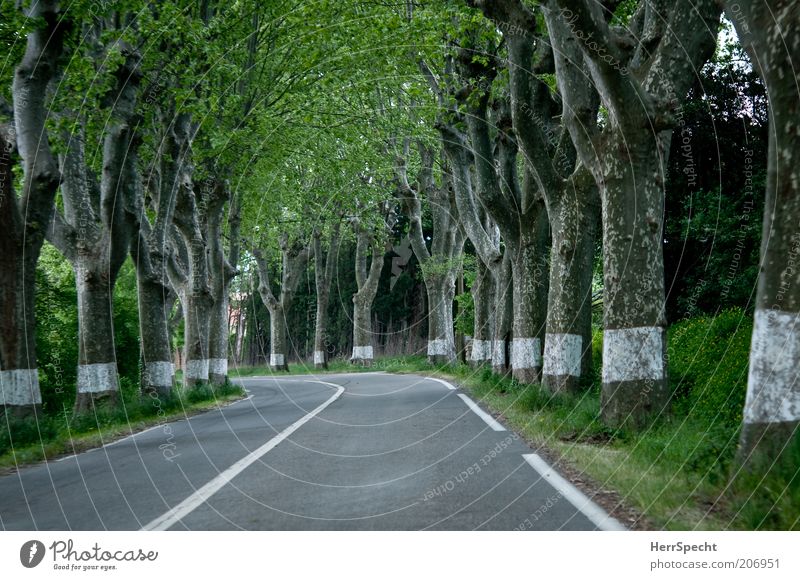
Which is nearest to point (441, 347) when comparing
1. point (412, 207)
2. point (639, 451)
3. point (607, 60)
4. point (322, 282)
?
point (412, 207)

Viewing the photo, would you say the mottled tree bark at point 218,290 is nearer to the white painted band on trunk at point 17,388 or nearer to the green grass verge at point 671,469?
the white painted band on trunk at point 17,388

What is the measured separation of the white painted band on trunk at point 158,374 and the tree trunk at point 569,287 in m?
8.85

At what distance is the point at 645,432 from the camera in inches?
339

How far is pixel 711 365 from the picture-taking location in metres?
11.9

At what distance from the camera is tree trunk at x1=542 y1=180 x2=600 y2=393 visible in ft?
43.0

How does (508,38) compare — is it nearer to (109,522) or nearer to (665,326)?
(665,326)

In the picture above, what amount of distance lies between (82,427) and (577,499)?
10.1 m

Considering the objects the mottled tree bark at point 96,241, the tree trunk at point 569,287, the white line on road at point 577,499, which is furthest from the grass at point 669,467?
the mottled tree bark at point 96,241

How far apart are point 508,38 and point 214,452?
9.58 meters

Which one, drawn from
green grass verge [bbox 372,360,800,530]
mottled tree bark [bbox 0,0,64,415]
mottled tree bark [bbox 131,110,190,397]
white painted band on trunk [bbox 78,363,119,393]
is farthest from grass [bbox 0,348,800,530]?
mottled tree bark [bbox 131,110,190,397]

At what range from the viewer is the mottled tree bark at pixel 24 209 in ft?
38.6

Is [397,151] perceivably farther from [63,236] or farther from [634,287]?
[634,287]

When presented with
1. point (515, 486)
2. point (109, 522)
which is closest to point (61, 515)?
point (109, 522)
